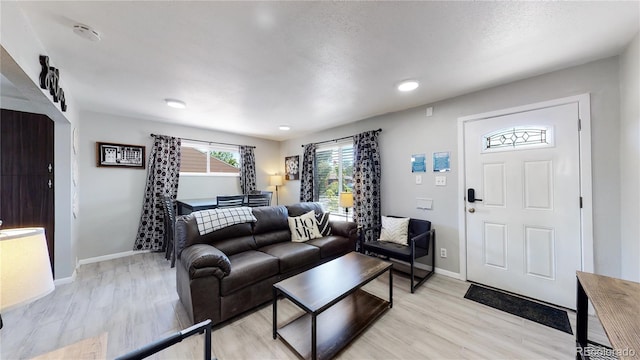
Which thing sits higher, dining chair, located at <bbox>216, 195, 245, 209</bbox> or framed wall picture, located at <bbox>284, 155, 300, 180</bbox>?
framed wall picture, located at <bbox>284, 155, 300, 180</bbox>

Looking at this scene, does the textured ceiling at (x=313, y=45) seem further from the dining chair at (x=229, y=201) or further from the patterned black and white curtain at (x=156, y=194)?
the dining chair at (x=229, y=201)

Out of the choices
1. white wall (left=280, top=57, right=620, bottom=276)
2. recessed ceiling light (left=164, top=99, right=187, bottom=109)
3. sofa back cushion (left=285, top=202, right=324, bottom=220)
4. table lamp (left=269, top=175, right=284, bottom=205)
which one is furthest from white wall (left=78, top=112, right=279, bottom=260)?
white wall (left=280, top=57, right=620, bottom=276)

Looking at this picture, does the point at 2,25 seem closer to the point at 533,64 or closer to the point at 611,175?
the point at 533,64

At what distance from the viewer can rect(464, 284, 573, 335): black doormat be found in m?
2.01

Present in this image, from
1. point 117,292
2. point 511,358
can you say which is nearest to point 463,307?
point 511,358

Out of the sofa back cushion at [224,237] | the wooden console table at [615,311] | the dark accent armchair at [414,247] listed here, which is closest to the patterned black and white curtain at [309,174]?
the dark accent armchair at [414,247]

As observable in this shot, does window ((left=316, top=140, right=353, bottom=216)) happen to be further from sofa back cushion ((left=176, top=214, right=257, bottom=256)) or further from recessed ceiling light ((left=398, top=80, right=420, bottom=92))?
sofa back cushion ((left=176, top=214, right=257, bottom=256))

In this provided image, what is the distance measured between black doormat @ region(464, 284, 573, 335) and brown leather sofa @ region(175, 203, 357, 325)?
156 cm

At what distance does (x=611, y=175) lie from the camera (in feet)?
A: 6.56

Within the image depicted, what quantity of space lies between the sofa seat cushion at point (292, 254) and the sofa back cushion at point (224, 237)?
0.23m

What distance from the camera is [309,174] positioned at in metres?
4.76

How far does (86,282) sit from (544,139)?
17.7 feet

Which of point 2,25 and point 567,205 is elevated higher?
point 2,25

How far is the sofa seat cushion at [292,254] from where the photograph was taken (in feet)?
8.09
